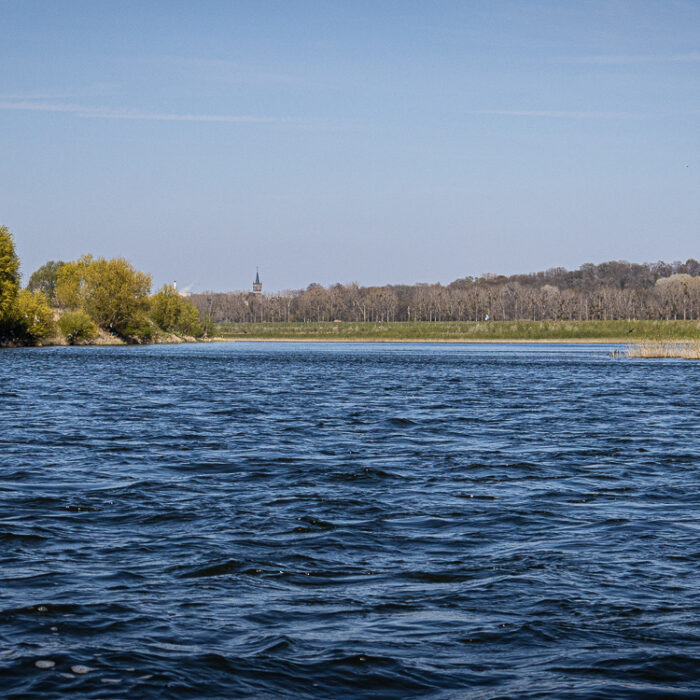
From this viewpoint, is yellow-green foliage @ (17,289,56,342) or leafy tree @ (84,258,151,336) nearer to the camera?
yellow-green foliage @ (17,289,56,342)

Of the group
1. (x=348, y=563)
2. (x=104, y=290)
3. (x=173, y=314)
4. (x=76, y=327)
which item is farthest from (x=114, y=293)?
(x=348, y=563)

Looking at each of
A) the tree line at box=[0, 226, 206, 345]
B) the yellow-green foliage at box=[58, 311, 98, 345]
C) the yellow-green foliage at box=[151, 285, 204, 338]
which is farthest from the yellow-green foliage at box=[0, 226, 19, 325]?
the yellow-green foliage at box=[151, 285, 204, 338]

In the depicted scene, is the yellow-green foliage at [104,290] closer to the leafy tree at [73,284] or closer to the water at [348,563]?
the leafy tree at [73,284]

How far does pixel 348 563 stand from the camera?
413 inches

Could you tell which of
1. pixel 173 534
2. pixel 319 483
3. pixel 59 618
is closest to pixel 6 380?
pixel 319 483

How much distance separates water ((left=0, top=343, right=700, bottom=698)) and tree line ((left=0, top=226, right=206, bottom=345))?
78.7m

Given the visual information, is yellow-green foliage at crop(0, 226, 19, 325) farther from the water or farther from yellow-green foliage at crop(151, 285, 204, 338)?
the water

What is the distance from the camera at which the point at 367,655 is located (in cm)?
750

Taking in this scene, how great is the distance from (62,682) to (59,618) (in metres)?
1.48

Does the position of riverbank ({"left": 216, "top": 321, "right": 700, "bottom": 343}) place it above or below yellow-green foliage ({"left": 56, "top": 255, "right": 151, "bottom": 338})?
below

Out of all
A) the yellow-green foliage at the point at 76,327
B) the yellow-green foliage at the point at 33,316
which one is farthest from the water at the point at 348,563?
the yellow-green foliage at the point at 76,327

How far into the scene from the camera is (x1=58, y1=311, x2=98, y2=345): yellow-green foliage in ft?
391

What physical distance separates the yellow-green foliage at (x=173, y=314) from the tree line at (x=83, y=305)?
195 mm

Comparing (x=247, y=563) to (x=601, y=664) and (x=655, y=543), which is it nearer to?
(x=601, y=664)
